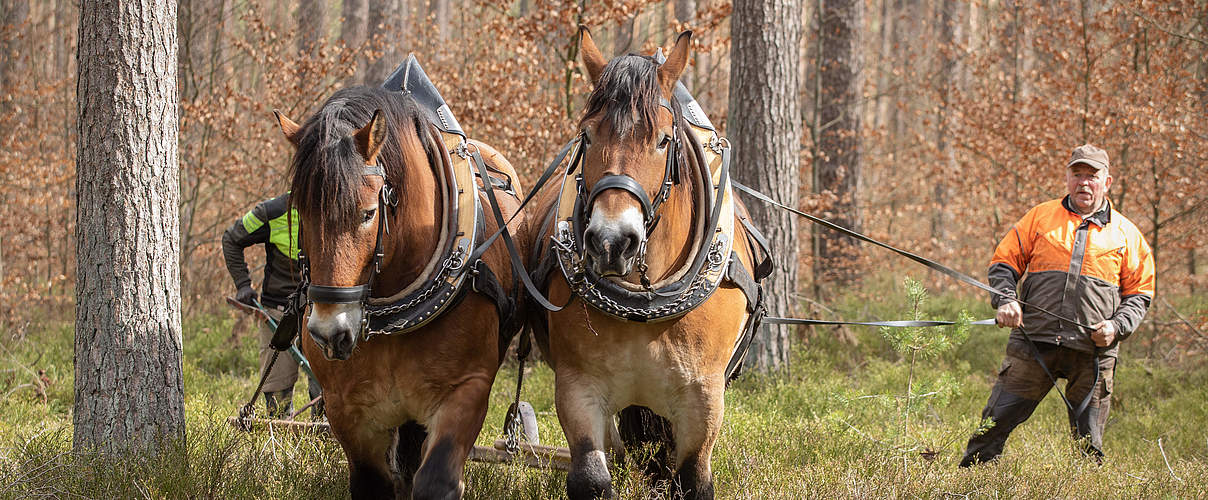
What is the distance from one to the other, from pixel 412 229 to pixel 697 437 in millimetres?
1305

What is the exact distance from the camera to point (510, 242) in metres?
3.66

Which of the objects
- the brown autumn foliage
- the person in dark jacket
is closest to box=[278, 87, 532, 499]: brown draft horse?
the person in dark jacket

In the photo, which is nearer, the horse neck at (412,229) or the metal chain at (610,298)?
the metal chain at (610,298)

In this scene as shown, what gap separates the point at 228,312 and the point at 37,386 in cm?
367

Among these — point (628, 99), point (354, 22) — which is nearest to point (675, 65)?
point (628, 99)

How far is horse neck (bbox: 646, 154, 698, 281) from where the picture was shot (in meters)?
3.26

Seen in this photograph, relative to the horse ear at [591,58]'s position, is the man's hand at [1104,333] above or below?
below

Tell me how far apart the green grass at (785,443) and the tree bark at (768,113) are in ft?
2.11

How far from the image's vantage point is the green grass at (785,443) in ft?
12.1

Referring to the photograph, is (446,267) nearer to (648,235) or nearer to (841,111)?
(648,235)

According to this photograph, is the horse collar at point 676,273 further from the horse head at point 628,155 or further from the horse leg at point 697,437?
the horse leg at point 697,437

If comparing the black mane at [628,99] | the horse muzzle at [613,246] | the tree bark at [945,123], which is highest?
the tree bark at [945,123]

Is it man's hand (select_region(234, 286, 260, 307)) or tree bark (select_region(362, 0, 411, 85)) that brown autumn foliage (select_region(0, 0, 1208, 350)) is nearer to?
tree bark (select_region(362, 0, 411, 85))

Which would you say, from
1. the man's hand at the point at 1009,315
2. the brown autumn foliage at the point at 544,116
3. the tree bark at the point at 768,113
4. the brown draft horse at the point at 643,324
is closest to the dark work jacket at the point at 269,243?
the brown draft horse at the point at 643,324
